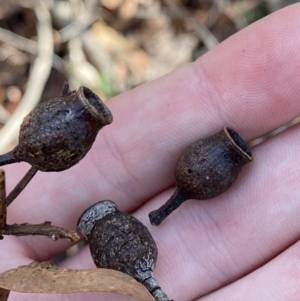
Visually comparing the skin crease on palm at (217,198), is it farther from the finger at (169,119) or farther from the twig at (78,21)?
the twig at (78,21)

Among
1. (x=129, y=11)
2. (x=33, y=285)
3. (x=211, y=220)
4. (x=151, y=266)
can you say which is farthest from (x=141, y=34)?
(x=33, y=285)

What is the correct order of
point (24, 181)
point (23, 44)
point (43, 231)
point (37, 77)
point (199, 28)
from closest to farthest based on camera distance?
1. point (43, 231)
2. point (24, 181)
3. point (37, 77)
4. point (23, 44)
5. point (199, 28)

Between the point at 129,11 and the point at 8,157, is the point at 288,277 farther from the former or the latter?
the point at 129,11

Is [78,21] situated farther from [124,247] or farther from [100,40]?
[124,247]

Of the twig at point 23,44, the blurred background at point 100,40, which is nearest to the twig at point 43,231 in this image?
the blurred background at point 100,40

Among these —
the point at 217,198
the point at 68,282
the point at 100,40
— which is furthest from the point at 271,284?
the point at 100,40

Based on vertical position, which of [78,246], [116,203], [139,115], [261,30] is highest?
[261,30]
